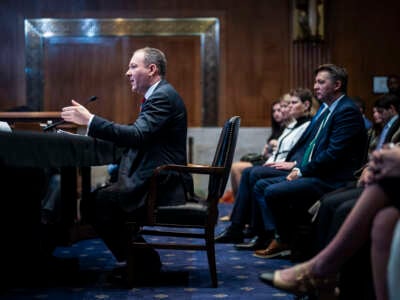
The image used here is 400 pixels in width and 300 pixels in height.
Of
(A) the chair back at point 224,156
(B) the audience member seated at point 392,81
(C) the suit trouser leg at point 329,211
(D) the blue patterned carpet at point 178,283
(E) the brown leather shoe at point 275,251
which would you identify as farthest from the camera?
(B) the audience member seated at point 392,81

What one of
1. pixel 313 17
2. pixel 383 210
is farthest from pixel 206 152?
pixel 383 210

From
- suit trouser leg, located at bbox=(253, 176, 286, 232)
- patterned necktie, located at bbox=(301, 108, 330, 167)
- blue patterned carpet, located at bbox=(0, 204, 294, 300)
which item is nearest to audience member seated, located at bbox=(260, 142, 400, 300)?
blue patterned carpet, located at bbox=(0, 204, 294, 300)

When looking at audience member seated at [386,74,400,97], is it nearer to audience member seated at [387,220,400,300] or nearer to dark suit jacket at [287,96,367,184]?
dark suit jacket at [287,96,367,184]

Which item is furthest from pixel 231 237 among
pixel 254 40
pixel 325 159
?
pixel 254 40

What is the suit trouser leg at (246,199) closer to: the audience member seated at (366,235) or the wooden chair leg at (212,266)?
the wooden chair leg at (212,266)

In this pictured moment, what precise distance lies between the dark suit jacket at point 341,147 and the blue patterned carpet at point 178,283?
62cm

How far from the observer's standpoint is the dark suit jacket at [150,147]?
11.1ft

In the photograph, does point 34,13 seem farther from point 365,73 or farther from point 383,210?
point 383,210

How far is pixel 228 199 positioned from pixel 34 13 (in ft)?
10.3

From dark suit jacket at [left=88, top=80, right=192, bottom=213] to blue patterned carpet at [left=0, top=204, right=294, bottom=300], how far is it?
1.40 ft

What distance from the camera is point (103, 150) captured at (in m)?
3.55

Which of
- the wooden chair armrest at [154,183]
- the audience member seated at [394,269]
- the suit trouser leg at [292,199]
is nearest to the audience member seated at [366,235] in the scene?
the audience member seated at [394,269]

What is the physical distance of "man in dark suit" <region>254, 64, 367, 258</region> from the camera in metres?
3.92

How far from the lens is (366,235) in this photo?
2.25 metres
